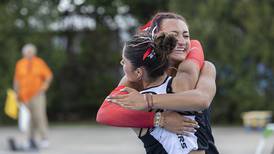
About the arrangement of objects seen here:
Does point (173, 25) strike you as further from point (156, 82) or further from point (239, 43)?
point (239, 43)

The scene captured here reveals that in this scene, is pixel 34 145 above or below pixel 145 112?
below

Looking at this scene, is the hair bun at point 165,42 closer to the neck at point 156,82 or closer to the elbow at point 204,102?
the neck at point 156,82


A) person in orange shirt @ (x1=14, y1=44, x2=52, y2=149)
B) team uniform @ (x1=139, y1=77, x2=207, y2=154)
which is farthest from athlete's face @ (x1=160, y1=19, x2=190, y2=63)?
person in orange shirt @ (x1=14, y1=44, x2=52, y2=149)

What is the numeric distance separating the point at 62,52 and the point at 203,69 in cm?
1533

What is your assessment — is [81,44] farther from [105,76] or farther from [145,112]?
[145,112]

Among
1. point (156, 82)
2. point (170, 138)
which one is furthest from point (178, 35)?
point (170, 138)

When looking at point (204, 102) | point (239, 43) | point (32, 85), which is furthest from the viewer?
point (239, 43)

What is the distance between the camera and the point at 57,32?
1892cm

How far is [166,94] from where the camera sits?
286 cm

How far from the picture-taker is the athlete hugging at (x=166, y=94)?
2.86 metres

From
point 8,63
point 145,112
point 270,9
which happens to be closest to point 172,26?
point 145,112

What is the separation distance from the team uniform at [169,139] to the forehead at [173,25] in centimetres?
22

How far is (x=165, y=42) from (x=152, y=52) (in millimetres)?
75

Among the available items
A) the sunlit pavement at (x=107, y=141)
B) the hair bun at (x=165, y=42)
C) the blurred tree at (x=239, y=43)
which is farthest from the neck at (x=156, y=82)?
the blurred tree at (x=239, y=43)
